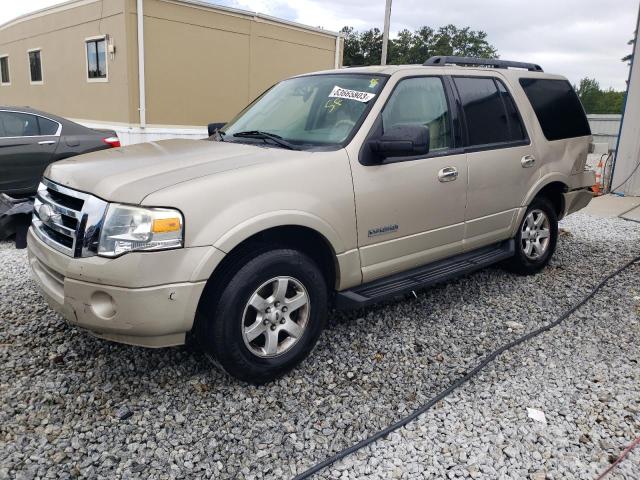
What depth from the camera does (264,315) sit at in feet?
10.1

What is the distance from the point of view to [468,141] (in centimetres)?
423

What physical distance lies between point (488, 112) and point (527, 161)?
0.62 metres

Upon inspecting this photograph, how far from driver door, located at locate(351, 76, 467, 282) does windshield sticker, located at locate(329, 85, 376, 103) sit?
5.8 inches

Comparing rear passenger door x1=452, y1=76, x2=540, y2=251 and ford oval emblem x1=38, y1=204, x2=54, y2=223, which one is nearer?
ford oval emblem x1=38, y1=204, x2=54, y2=223

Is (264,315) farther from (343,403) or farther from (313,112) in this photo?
(313,112)

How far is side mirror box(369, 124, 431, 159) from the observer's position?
3355 millimetres

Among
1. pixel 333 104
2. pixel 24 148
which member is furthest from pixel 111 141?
pixel 333 104

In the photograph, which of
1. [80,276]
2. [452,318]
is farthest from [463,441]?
[80,276]

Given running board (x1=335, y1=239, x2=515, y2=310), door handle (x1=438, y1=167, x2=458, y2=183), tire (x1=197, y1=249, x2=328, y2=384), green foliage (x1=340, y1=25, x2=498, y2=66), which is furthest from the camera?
green foliage (x1=340, y1=25, x2=498, y2=66)

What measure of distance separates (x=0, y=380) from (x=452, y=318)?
3164mm

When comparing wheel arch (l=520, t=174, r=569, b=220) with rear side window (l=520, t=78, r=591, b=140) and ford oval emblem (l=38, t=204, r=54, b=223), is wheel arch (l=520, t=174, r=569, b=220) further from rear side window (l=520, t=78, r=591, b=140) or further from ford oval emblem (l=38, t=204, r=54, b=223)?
ford oval emblem (l=38, t=204, r=54, b=223)

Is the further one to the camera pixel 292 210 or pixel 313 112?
pixel 313 112

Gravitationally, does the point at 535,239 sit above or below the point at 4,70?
below

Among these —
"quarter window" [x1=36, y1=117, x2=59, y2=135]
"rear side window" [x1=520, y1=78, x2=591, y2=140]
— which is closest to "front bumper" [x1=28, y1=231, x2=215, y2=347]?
"rear side window" [x1=520, y1=78, x2=591, y2=140]
